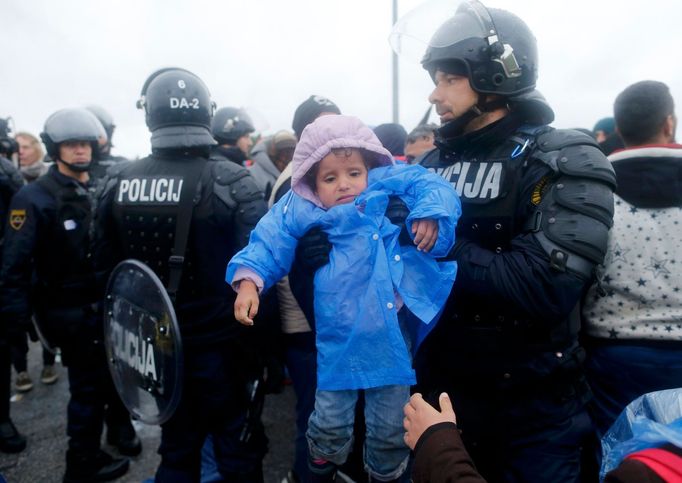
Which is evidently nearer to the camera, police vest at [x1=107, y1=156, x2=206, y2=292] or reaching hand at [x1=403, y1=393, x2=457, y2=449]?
reaching hand at [x1=403, y1=393, x2=457, y2=449]

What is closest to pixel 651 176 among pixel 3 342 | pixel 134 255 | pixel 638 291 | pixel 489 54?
pixel 638 291

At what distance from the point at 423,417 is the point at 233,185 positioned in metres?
1.49

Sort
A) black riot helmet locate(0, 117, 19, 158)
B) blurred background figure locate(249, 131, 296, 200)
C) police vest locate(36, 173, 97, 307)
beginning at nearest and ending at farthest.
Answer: police vest locate(36, 173, 97, 307) < blurred background figure locate(249, 131, 296, 200) < black riot helmet locate(0, 117, 19, 158)

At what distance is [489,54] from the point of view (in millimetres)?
1670

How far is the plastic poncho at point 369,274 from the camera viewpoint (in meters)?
1.52

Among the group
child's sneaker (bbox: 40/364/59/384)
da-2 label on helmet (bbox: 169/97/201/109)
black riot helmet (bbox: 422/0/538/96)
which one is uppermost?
black riot helmet (bbox: 422/0/538/96)

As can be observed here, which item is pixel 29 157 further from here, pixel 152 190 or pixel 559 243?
pixel 559 243

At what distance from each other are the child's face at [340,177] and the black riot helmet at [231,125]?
12.7 ft

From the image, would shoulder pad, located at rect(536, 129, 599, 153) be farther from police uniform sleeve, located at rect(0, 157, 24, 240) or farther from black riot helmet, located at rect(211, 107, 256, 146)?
black riot helmet, located at rect(211, 107, 256, 146)

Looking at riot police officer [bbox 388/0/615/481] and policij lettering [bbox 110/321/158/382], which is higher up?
riot police officer [bbox 388/0/615/481]

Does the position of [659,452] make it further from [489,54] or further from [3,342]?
[3,342]

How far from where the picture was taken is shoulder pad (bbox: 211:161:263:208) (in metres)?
2.19

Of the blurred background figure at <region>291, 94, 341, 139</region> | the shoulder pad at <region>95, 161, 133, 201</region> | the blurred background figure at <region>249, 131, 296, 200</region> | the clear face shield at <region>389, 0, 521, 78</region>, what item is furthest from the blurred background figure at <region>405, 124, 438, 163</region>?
the shoulder pad at <region>95, 161, 133, 201</region>

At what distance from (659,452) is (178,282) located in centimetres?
194
